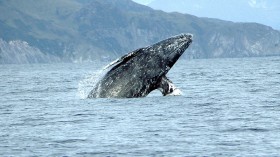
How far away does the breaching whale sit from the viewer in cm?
2625

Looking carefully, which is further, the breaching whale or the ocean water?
the breaching whale

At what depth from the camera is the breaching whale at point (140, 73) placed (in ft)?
86.1

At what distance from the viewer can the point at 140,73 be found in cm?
2634

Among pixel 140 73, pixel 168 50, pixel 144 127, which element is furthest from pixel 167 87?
pixel 144 127

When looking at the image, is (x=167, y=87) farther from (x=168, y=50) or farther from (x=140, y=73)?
(x=140, y=73)

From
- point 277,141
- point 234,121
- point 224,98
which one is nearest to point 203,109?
point 234,121

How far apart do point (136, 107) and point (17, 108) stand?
5435mm

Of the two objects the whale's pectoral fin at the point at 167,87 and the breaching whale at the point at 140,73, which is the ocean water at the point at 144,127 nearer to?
the whale's pectoral fin at the point at 167,87

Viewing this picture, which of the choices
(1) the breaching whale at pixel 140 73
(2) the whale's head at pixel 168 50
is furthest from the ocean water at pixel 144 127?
(2) the whale's head at pixel 168 50

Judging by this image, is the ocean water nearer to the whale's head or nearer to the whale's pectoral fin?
the whale's pectoral fin

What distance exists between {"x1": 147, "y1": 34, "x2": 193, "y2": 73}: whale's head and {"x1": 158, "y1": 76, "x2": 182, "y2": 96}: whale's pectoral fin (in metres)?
0.43

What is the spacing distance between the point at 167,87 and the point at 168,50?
151 centimetres

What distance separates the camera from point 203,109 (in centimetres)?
2422

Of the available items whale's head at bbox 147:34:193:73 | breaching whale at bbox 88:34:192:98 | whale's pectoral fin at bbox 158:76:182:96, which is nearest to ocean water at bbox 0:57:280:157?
whale's pectoral fin at bbox 158:76:182:96
